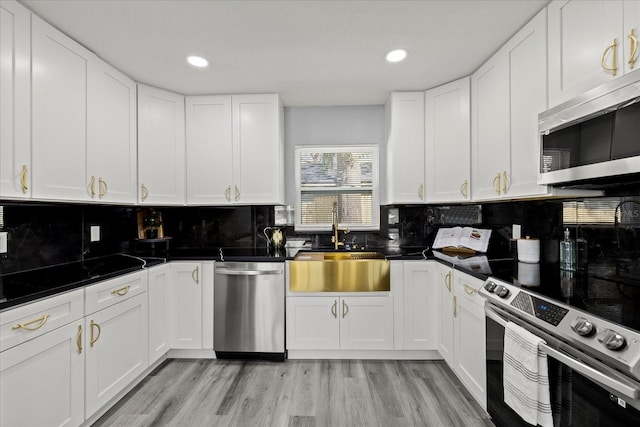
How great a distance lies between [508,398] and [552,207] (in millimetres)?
1297

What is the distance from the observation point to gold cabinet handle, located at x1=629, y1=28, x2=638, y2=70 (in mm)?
1156

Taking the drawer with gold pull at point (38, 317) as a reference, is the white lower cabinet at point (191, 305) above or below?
below

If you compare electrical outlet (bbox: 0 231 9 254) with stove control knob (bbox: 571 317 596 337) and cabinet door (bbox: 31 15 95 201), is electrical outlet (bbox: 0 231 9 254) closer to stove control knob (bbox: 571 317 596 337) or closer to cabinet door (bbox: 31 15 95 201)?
cabinet door (bbox: 31 15 95 201)

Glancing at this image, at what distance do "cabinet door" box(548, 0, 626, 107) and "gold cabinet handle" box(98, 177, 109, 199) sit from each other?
9.40ft

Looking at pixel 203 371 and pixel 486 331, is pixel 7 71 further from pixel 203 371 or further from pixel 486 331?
pixel 486 331

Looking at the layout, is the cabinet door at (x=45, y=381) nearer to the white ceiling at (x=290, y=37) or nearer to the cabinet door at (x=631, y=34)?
the white ceiling at (x=290, y=37)

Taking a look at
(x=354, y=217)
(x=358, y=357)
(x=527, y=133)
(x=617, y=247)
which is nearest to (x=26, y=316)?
(x=358, y=357)

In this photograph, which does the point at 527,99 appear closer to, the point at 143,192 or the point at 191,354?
the point at 143,192

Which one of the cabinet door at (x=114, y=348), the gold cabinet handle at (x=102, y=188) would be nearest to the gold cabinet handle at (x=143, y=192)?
the gold cabinet handle at (x=102, y=188)

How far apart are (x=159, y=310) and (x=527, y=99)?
301cm

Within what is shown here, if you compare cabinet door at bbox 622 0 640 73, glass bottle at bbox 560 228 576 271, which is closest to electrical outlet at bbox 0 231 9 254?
cabinet door at bbox 622 0 640 73

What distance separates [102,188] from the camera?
2.11 metres

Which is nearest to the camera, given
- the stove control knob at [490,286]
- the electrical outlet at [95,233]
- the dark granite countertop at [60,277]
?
the dark granite countertop at [60,277]

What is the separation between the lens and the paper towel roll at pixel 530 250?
2.03 metres
